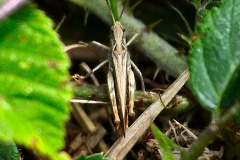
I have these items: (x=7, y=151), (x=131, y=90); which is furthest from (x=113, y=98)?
(x=7, y=151)

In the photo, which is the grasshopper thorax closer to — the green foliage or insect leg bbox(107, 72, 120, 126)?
insect leg bbox(107, 72, 120, 126)

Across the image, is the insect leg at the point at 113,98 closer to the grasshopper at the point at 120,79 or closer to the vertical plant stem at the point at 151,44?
the grasshopper at the point at 120,79

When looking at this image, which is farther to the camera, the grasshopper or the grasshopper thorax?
the grasshopper thorax

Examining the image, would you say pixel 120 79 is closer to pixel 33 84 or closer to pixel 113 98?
pixel 113 98

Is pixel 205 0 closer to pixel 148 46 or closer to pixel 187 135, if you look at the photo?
pixel 148 46

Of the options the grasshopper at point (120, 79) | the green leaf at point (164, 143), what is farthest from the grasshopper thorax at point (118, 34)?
the green leaf at point (164, 143)

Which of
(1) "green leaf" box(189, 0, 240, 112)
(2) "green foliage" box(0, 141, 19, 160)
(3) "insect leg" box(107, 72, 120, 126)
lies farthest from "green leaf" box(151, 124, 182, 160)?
(2) "green foliage" box(0, 141, 19, 160)

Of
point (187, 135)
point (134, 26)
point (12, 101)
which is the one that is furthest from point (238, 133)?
point (12, 101)

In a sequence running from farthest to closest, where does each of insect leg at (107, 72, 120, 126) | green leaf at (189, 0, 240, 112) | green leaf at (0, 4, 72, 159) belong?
insect leg at (107, 72, 120, 126) → green leaf at (189, 0, 240, 112) → green leaf at (0, 4, 72, 159)
